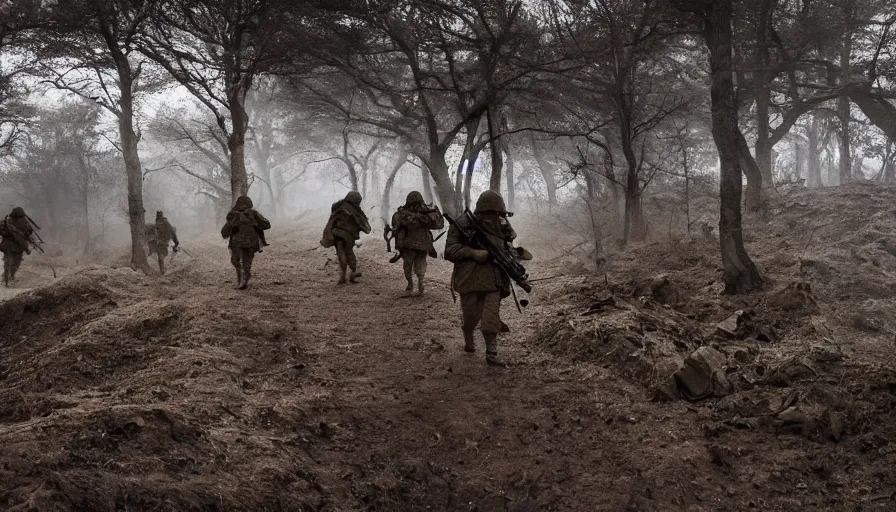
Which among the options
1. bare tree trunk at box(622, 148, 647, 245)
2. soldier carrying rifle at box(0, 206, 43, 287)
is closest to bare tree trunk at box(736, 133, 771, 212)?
bare tree trunk at box(622, 148, 647, 245)

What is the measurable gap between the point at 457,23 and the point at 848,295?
10.1m

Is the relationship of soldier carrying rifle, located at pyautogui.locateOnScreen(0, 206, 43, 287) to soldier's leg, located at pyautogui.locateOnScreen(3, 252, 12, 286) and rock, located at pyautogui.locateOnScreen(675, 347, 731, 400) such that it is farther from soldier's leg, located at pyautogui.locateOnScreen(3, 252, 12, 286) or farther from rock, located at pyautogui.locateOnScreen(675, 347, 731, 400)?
rock, located at pyautogui.locateOnScreen(675, 347, 731, 400)

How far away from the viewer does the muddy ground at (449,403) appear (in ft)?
10.3

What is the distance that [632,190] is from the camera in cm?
1252

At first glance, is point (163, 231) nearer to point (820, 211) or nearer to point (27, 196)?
point (820, 211)

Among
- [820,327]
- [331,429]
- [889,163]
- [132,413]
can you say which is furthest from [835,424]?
[889,163]

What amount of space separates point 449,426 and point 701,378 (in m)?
2.22

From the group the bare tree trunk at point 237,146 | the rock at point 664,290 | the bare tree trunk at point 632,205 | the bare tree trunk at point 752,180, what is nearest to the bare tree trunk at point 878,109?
the bare tree trunk at point 752,180

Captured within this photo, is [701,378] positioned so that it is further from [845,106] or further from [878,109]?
[845,106]

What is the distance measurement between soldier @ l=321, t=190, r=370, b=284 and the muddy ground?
1.94 metres

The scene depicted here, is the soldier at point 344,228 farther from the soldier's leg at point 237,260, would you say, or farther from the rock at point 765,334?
the rock at point 765,334

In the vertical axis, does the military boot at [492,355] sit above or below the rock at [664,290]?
below

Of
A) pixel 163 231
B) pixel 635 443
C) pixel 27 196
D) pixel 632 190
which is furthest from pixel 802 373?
pixel 27 196

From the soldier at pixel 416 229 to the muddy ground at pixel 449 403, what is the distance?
1.35m
